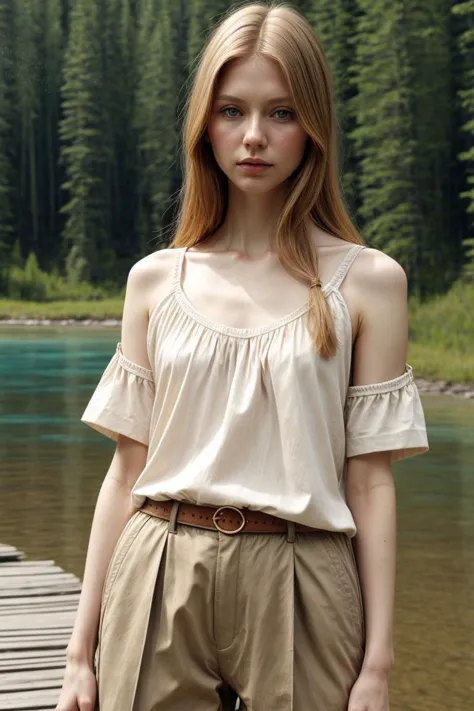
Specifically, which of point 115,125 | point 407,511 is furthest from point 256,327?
point 115,125

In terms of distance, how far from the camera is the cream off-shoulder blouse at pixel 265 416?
1.69 m

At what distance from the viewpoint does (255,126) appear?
1765 mm

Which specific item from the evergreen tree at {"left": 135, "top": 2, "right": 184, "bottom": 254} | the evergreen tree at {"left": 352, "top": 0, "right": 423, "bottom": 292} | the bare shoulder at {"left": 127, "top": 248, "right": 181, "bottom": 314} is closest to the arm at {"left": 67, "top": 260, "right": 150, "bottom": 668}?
the bare shoulder at {"left": 127, "top": 248, "right": 181, "bottom": 314}

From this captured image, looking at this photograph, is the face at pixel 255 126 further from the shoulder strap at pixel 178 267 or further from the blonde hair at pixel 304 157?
the shoulder strap at pixel 178 267

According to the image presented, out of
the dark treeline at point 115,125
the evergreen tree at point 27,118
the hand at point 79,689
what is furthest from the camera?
the evergreen tree at point 27,118

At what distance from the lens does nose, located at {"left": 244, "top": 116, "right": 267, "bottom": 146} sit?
1766 mm

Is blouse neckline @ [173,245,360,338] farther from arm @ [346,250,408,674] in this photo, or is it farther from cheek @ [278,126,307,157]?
cheek @ [278,126,307,157]

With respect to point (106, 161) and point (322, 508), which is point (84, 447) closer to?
point (322, 508)

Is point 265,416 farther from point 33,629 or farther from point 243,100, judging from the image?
point 33,629

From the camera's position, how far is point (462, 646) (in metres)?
5.55

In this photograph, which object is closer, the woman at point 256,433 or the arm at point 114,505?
the woman at point 256,433

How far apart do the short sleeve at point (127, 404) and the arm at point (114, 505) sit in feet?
Answer: 0.06

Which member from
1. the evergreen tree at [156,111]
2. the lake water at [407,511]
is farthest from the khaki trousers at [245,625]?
Result: the evergreen tree at [156,111]

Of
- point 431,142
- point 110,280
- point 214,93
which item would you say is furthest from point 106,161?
point 214,93
